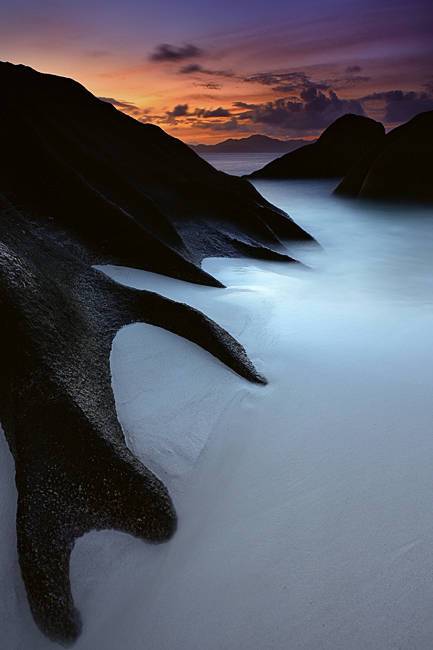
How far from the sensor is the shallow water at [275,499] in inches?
84.1

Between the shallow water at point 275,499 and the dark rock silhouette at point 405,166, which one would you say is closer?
the shallow water at point 275,499

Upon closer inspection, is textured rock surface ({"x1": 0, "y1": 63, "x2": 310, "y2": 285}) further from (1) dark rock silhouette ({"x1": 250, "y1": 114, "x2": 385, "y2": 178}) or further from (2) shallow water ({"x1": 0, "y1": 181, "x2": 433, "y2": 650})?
(1) dark rock silhouette ({"x1": 250, "y1": 114, "x2": 385, "y2": 178})

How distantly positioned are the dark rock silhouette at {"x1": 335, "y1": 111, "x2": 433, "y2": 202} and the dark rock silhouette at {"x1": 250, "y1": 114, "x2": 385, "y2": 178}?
14114 millimetres

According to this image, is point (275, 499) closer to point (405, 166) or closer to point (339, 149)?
point (405, 166)

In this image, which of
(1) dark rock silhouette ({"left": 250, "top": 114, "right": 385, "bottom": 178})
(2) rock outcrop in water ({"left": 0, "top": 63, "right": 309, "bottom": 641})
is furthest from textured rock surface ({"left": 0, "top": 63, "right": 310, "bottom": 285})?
(1) dark rock silhouette ({"left": 250, "top": 114, "right": 385, "bottom": 178})

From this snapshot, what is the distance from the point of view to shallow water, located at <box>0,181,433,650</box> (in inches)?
84.1

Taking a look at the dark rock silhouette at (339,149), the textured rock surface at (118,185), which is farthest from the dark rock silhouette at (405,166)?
the dark rock silhouette at (339,149)

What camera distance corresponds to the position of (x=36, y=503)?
7.86 feet

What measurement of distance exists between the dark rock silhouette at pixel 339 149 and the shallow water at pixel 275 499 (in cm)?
3128

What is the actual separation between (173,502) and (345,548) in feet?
3.13

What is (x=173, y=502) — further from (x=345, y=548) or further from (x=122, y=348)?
(x=122, y=348)

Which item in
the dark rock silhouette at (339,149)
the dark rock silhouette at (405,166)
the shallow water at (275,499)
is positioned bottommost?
the shallow water at (275,499)

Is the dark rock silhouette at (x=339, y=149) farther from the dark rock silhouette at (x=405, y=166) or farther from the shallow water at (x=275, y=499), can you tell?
the shallow water at (x=275, y=499)

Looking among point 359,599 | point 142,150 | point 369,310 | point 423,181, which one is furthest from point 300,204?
point 359,599
